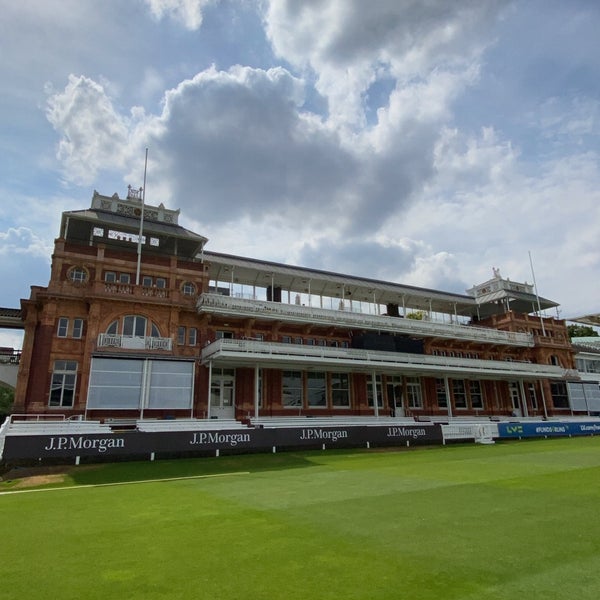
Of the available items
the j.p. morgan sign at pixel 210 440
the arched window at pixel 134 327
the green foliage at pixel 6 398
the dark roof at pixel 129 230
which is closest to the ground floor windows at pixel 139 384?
the arched window at pixel 134 327

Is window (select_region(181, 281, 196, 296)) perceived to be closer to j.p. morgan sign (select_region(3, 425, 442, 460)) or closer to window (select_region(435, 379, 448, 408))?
j.p. morgan sign (select_region(3, 425, 442, 460))

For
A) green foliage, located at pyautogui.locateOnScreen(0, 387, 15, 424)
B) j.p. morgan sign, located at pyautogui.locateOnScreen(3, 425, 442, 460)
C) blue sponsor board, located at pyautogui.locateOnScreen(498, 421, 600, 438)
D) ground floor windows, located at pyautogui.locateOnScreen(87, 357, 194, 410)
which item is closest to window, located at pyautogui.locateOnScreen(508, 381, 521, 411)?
blue sponsor board, located at pyautogui.locateOnScreen(498, 421, 600, 438)

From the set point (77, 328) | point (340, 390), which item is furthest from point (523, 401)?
point (77, 328)

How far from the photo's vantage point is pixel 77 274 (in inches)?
1117

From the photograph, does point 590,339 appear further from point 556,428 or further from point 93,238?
point 93,238

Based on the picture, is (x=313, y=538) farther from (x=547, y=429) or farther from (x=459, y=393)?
(x=459, y=393)

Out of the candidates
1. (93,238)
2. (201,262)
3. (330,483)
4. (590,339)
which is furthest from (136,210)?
(590,339)

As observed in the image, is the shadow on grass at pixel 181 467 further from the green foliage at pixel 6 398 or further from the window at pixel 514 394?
the window at pixel 514 394

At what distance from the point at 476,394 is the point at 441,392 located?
184 inches

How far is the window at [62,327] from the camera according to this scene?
2662cm

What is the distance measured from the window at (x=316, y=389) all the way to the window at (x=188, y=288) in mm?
10738

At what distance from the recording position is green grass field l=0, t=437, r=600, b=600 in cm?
492

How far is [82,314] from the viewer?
27.4 metres

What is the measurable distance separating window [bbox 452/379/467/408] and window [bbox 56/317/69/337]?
3263 cm
